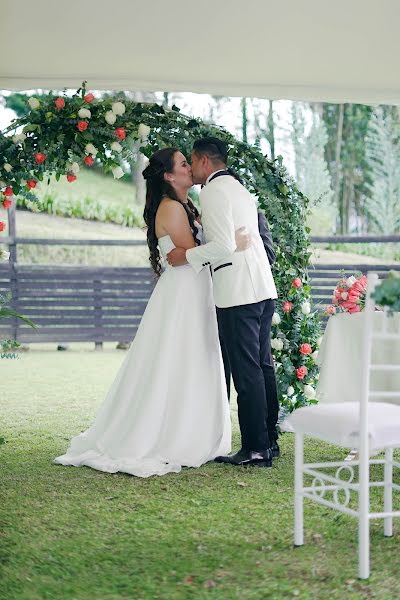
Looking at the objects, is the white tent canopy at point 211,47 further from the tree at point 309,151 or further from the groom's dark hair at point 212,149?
the tree at point 309,151

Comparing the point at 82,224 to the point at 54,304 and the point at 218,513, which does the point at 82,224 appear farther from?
the point at 218,513

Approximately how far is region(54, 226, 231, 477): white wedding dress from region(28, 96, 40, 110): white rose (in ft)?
3.53

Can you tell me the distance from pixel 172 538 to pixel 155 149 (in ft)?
9.19

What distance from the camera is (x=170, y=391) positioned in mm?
4707

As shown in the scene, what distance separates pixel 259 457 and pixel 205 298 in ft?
2.81

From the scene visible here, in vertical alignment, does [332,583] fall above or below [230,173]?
below

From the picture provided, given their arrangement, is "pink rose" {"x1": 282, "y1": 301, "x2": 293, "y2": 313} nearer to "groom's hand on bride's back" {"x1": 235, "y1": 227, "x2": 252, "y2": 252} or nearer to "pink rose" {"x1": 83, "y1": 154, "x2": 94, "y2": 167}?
"groom's hand on bride's back" {"x1": 235, "y1": 227, "x2": 252, "y2": 252}

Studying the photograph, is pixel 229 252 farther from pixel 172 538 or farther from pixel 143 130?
pixel 172 538

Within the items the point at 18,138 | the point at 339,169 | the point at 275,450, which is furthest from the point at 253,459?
the point at 339,169

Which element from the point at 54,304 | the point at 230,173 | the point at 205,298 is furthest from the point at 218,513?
the point at 54,304

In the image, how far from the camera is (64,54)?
4887 mm

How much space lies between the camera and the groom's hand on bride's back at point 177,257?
4648 millimetres

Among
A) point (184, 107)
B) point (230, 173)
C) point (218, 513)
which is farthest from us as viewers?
point (184, 107)

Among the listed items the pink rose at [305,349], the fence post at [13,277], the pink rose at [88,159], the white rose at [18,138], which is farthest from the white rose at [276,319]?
the fence post at [13,277]
